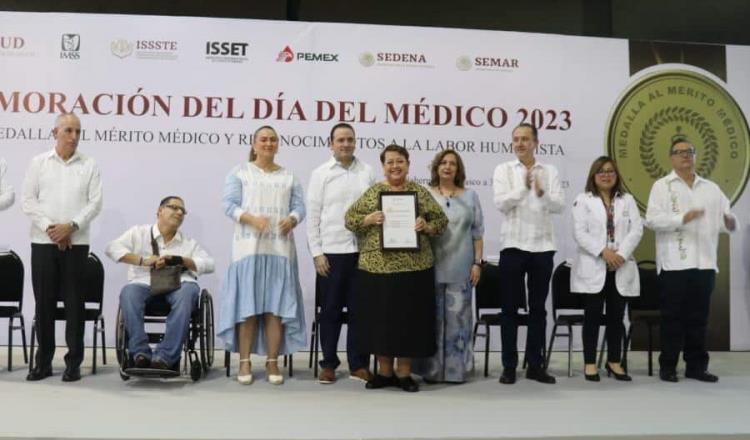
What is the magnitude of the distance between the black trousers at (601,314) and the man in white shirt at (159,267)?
95.3 inches

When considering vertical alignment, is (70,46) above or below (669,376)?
above

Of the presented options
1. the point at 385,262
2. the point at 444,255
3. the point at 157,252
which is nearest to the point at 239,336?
the point at 157,252

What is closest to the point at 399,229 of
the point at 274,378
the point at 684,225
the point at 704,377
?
the point at 274,378

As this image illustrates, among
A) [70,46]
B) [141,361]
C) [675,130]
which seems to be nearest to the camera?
[141,361]

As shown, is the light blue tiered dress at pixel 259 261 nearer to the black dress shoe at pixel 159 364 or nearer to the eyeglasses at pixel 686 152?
the black dress shoe at pixel 159 364

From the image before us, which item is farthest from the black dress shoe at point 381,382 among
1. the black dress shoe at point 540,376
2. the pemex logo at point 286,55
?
the pemex logo at point 286,55

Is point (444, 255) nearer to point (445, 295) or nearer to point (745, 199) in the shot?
point (445, 295)

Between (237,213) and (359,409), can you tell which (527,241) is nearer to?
(359,409)

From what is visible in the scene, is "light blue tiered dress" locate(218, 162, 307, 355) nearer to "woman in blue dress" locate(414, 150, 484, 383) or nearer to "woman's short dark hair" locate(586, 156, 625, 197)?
"woman in blue dress" locate(414, 150, 484, 383)

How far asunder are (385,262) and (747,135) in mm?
4058

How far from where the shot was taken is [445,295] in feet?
13.0

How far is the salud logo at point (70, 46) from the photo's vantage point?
5.34 m

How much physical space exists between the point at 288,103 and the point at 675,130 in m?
3.37

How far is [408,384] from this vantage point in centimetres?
373
